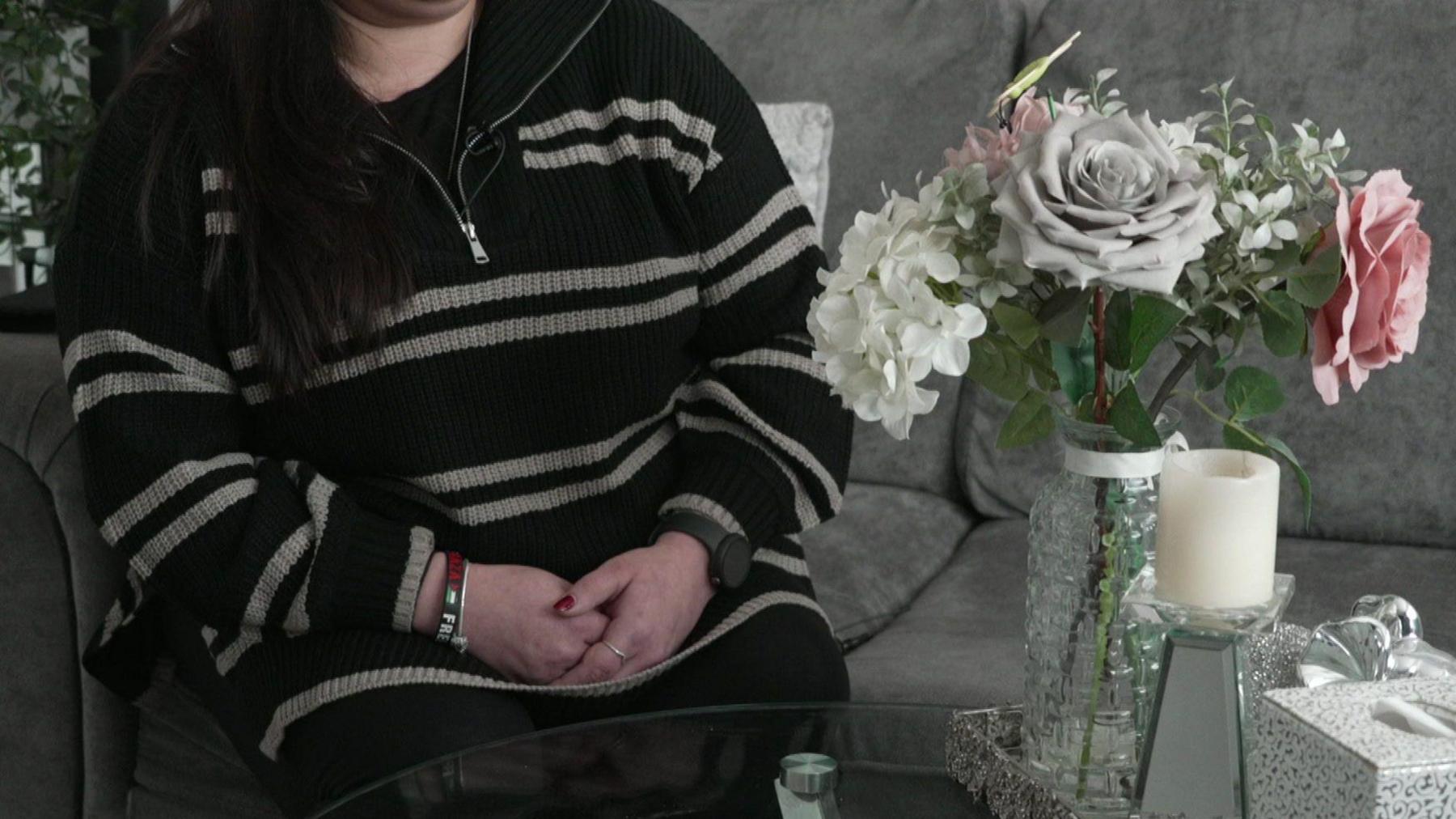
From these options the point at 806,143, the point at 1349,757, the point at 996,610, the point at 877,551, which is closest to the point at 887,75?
the point at 806,143

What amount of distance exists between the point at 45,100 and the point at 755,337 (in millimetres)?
1595

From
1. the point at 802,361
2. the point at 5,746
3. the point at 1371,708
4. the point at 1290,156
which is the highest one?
the point at 1290,156

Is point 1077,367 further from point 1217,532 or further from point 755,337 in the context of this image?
point 755,337

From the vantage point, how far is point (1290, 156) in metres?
0.80

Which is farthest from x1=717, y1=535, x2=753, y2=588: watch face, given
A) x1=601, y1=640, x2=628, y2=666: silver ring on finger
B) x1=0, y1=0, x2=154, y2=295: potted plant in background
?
x1=0, y1=0, x2=154, y2=295: potted plant in background

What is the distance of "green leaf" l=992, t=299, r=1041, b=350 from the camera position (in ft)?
2.61

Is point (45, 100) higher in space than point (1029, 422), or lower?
higher

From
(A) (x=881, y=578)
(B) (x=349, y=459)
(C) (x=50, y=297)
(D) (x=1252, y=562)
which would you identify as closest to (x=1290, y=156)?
(D) (x=1252, y=562)

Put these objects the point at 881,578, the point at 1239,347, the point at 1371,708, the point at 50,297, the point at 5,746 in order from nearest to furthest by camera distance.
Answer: the point at 1371,708 < the point at 1239,347 < the point at 5,746 < the point at 881,578 < the point at 50,297

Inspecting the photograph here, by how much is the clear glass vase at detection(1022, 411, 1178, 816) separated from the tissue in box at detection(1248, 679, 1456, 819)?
4.6 inches

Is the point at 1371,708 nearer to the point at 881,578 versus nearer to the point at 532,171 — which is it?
the point at 532,171

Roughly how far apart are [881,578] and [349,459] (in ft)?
2.04

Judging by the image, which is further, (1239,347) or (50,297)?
(50,297)

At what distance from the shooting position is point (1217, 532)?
773mm
